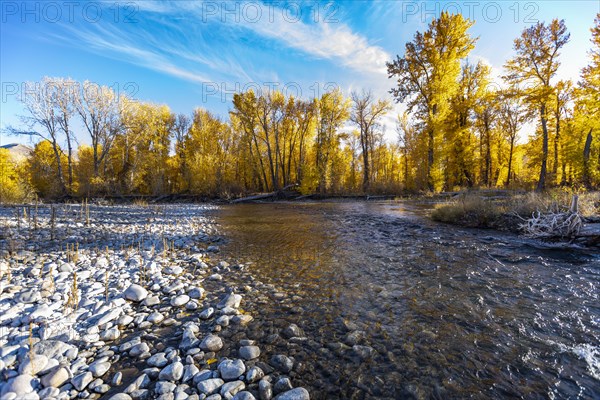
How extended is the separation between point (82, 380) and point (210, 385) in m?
1.05

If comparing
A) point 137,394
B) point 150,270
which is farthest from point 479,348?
point 150,270

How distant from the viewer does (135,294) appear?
3.62 m

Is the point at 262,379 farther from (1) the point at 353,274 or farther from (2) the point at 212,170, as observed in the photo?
(2) the point at 212,170

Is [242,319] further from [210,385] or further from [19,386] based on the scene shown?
[19,386]

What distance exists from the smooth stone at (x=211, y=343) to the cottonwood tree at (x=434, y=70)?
72.9 feet

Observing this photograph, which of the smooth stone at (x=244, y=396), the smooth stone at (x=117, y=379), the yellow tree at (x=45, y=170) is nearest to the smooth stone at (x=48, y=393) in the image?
the smooth stone at (x=117, y=379)

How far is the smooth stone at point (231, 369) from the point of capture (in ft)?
7.29

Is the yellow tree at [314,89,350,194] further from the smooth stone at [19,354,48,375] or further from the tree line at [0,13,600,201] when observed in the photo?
the smooth stone at [19,354,48,375]

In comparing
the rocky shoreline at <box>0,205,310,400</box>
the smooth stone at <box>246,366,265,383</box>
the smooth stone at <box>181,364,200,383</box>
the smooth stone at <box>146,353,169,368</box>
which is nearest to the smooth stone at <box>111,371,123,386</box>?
the rocky shoreline at <box>0,205,310,400</box>

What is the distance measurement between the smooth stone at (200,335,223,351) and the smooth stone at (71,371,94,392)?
2.97 feet

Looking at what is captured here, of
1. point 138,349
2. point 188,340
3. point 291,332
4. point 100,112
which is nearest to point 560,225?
point 291,332

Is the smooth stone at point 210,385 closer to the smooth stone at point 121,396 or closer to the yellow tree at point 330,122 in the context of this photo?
the smooth stone at point 121,396

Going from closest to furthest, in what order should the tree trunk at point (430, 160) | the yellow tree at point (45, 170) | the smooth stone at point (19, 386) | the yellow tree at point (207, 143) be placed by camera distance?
1. the smooth stone at point (19, 386)
2. the tree trunk at point (430, 160)
3. the yellow tree at point (45, 170)
4. the yellow tree at point (207, 143)

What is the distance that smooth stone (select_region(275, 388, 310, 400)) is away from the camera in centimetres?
202
